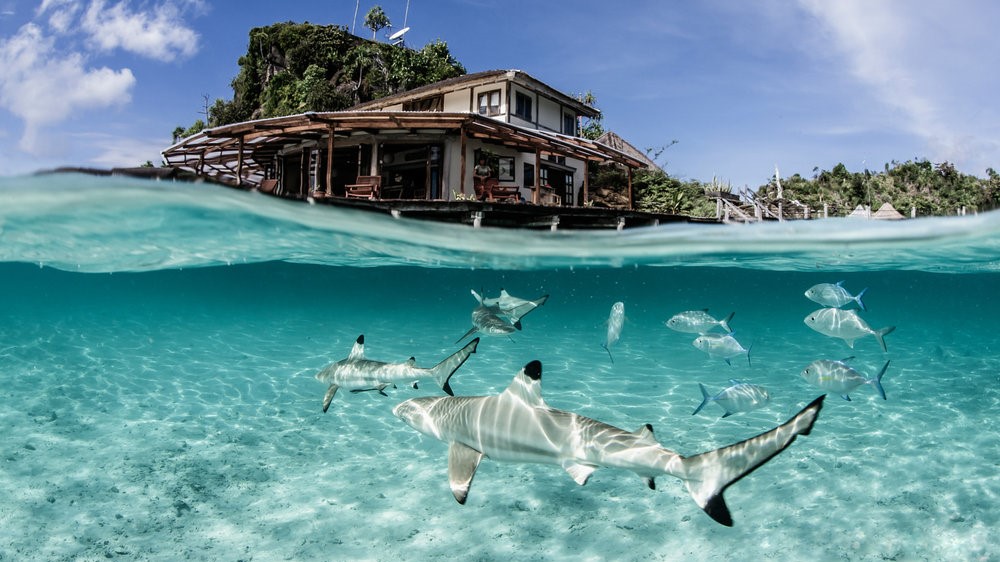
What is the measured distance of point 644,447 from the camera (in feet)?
12.4

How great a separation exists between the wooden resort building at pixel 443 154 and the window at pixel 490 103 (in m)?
0.06

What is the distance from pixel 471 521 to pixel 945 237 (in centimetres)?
1520

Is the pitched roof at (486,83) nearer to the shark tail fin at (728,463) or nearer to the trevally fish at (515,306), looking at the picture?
the trevally fish at (515,306)

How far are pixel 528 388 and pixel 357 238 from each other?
43.0ft

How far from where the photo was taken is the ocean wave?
39.1 ft

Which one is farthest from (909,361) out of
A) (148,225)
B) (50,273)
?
(50,273)

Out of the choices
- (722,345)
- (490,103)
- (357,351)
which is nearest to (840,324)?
(722,345)

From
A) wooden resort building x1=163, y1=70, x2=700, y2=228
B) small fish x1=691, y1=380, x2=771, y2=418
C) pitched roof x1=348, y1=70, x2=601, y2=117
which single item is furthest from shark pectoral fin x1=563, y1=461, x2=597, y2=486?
pitched roof x1=348, y1=70, x2=601, y2=117

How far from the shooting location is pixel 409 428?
10609 millimetres

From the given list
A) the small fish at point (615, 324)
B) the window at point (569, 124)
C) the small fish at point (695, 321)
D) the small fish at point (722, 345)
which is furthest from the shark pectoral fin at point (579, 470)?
the window at point (569, 124)

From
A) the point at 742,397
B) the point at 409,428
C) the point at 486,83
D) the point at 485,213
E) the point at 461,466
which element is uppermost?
the point at 486,83

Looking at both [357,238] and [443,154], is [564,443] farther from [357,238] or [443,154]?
[443,154]

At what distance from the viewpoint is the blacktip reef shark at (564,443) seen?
3.33 metres

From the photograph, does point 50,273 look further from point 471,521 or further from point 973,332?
point 973,332
